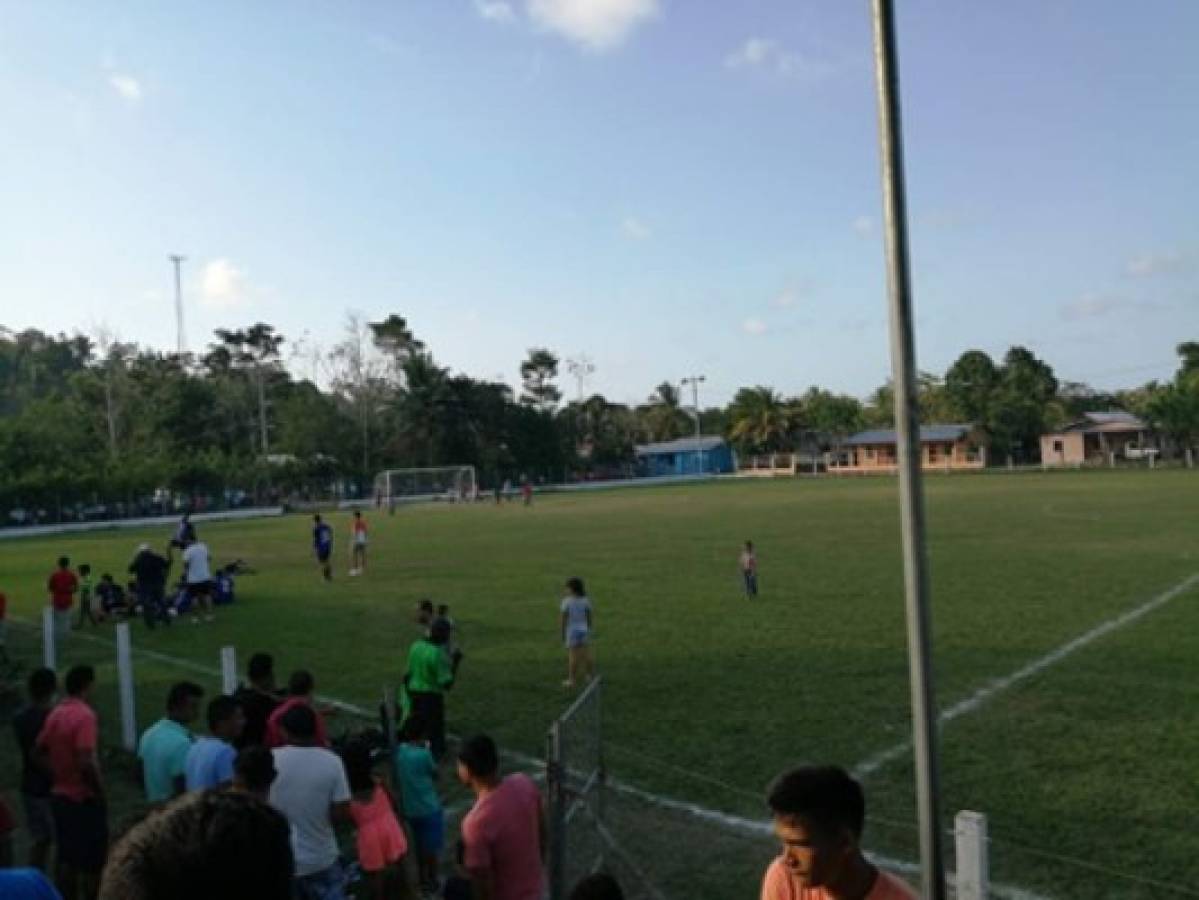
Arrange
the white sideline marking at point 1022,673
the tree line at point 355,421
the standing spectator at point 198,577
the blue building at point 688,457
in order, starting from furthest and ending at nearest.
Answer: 1. the blue building at point 688,457
2. the tree line at point 355,421
3. the standing spectator at point 198,577
4. the white sideline marking at point 1022,673

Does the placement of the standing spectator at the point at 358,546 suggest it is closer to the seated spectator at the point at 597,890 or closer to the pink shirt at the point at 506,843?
the pink shirt at the point at 506,843

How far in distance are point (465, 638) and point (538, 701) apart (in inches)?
174

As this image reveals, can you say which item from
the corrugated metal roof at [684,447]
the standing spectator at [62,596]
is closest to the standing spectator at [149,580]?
the standing spectator at [62,596]

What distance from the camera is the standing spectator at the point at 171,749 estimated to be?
21.4ft

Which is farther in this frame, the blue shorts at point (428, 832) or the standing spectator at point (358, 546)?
the standing spectator at point (358, 546)

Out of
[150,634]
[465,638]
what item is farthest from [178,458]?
[465,638]

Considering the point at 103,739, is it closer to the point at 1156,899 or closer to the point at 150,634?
the point at 150,634

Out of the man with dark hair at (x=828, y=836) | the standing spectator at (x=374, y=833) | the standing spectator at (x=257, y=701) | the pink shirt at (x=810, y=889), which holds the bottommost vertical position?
the standing spectator at (x=374, y=833)

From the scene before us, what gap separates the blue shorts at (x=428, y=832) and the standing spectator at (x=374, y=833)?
0.83 metres

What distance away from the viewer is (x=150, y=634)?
18.3 m

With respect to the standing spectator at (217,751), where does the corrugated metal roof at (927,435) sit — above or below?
above

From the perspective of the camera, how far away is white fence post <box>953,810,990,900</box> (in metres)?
4.04

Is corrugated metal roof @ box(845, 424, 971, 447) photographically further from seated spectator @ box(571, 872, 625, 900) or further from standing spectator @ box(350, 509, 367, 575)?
seated spectator @ box(571, 872, 625, 900)

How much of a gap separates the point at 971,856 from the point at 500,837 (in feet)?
7.14
